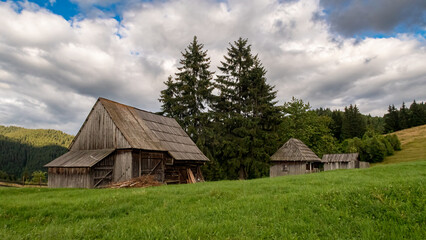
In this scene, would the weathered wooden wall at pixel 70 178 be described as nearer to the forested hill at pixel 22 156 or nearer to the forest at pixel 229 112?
the forest at pixel 229 112

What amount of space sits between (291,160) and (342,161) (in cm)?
1902

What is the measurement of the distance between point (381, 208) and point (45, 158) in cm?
17569

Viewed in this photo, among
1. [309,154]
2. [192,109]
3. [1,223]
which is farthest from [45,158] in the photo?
[1,223]

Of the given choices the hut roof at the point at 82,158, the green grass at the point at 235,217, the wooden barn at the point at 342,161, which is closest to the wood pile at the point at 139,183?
the hut roof at the point at 82,158

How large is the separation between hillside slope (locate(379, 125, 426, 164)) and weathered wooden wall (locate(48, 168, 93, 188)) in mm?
63969

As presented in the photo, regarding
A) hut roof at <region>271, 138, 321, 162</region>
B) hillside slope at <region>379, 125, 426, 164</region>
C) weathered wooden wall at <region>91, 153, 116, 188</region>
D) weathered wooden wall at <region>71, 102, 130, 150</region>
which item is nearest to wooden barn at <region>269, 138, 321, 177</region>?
hut roof at <region>271, 138, 321, 162</region>

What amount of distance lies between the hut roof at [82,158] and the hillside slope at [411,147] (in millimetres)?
62919

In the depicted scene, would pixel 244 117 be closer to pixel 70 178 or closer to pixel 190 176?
pixel 190 176

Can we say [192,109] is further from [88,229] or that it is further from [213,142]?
[88,229]

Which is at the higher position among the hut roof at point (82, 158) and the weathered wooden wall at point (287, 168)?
the hut roof at point (82, 158)

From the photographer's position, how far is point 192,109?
4184 cm

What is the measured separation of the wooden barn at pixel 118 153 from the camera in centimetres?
2233

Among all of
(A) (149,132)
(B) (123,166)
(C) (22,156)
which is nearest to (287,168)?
(A) (149,132)

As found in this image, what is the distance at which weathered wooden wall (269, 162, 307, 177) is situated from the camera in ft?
128
